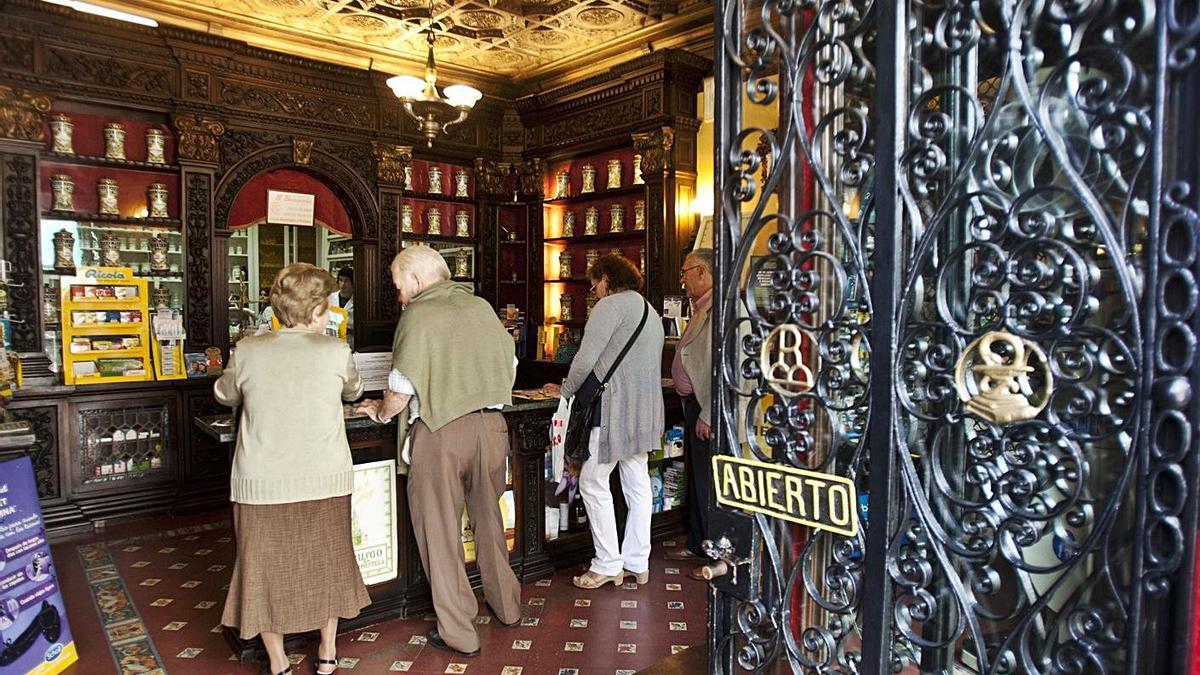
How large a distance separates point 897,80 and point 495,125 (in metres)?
7.09

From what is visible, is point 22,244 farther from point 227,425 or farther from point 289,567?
point 289,567

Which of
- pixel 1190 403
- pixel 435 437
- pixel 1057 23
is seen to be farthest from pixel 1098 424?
pixel 435 437

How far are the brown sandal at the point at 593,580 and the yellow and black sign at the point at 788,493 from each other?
9.48ft

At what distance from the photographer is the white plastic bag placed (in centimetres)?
404

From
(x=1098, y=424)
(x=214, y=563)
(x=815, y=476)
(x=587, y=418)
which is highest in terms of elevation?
(x=1098, y=424)

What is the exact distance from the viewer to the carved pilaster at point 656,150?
6.50m

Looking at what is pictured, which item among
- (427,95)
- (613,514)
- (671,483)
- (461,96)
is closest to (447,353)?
(613,514)

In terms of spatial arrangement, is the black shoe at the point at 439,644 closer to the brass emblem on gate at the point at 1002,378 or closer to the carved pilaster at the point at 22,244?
the brass emblem on gate at the point at 1002,378

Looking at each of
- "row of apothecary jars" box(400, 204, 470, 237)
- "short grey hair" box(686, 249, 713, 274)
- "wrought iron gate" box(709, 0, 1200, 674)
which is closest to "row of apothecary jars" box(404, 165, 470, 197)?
"row of apothecary jars" box(400, 204, 470, 237)

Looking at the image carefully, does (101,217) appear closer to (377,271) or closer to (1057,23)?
(377,271)

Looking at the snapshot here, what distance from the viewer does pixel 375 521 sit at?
3.65 metres

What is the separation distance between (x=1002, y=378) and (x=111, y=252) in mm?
6416

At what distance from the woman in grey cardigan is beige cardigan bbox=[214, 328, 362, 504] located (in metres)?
1.37

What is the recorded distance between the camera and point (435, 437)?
3.30m
